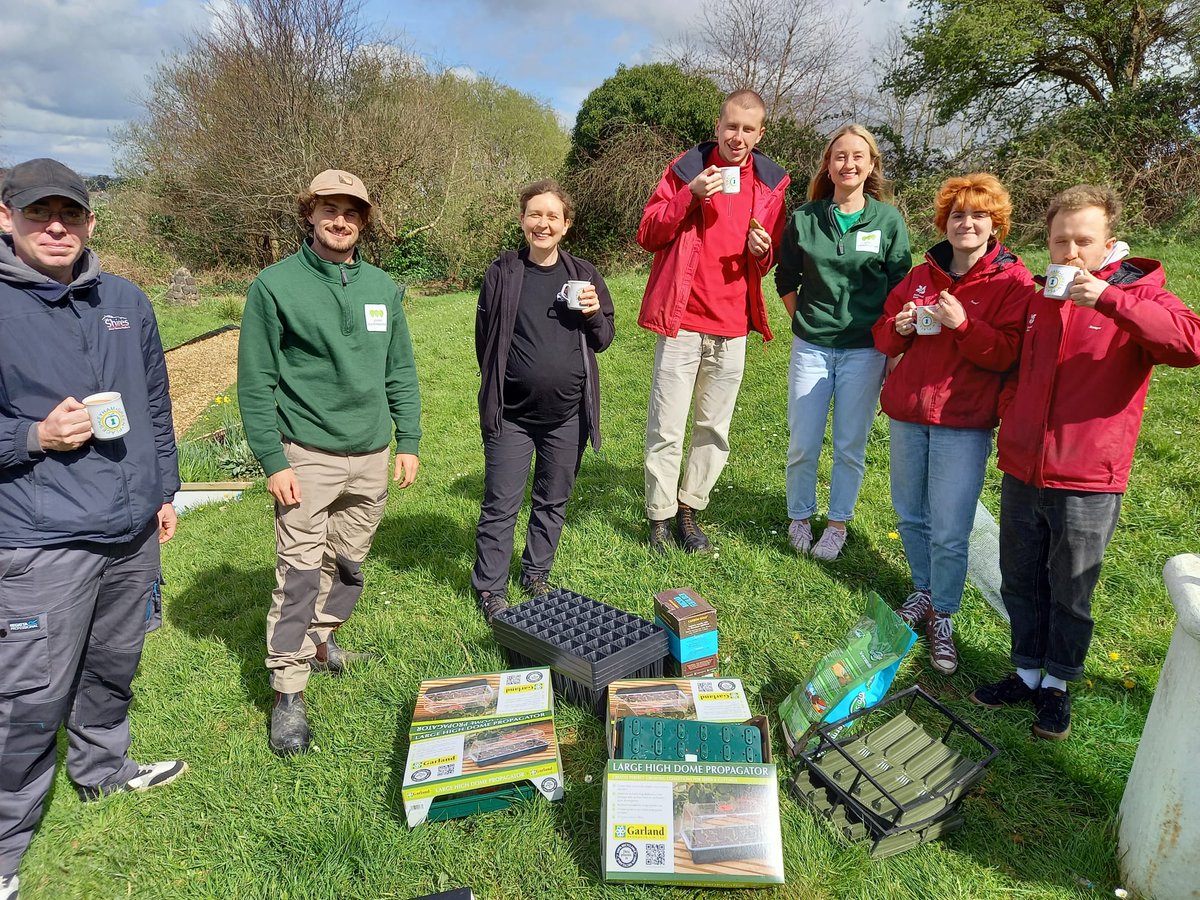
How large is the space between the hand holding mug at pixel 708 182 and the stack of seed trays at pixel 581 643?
2345mm

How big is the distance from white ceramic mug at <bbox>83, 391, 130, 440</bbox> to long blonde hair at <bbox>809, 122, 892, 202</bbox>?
12.1ft

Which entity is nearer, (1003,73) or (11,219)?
(11,219)

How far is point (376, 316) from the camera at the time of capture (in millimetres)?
3275

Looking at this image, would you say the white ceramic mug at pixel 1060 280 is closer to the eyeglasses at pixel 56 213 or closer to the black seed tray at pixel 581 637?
the black seed tray at pixel 581 637

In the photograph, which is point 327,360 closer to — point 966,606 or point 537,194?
point 537,194

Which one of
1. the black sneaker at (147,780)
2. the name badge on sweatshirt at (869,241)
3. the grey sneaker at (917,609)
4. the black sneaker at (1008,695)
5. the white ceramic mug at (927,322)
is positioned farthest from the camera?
the name badge on sweatshirt at (869,241)

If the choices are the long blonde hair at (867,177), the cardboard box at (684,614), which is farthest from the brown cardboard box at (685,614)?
the long blonde hair at (867,177)

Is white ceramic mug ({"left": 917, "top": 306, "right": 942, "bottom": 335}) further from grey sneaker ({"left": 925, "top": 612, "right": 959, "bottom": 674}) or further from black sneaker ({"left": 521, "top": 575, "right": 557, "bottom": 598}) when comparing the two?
black sneaker ({"left": 521, "top": 575, "right": 557, "bottom": 598})

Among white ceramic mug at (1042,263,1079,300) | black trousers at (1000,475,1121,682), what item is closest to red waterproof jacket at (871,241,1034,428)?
black trousers at (1000,475,1121,682)

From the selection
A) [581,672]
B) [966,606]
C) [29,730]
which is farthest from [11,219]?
[966,606]

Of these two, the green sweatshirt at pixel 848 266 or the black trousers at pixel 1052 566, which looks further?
the green sweatshirt at pixel 848 266

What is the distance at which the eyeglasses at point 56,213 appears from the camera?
94.0 inches

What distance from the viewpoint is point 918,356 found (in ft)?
12.2

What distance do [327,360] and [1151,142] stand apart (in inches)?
633
